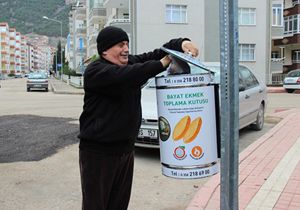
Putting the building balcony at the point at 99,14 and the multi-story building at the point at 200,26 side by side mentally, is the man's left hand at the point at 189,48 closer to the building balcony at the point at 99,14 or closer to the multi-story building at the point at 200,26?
the multi-story building at the point at 200,26

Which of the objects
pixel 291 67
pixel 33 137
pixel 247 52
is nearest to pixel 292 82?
pixel 247 52

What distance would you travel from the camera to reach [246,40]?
36.5 meters

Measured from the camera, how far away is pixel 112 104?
286 centimetres

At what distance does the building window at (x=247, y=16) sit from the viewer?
120 feet

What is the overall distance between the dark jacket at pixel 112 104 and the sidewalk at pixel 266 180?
1959mm

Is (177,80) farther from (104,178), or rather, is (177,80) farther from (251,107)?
(251,107)

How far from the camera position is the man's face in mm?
2885

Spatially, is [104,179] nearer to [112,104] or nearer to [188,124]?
[112,104]

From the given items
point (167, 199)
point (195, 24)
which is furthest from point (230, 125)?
point (195, 24)

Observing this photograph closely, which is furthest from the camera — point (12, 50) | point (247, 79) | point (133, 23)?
point (12, 50)

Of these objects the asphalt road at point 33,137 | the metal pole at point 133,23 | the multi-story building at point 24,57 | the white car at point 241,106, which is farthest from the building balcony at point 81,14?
the multi-story building at point 24,57

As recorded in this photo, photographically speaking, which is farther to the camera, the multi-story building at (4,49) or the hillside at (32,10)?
the hillside at (32,10)

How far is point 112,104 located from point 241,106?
6294 mm

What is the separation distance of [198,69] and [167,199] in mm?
2760
